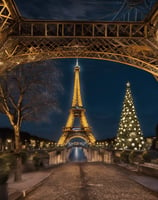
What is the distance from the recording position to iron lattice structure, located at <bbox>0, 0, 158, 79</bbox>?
19891 millimetres

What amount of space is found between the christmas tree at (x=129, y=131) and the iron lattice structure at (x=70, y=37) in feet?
56.4

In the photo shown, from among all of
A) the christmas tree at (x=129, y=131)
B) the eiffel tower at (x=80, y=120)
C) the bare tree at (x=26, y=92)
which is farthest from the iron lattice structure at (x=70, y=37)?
the eiffel tower at (x=80, y=120)

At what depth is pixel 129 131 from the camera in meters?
41.8

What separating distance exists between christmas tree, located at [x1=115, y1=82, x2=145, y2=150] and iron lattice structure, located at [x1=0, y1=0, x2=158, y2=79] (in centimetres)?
1719

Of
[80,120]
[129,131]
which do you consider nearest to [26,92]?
[129,131]

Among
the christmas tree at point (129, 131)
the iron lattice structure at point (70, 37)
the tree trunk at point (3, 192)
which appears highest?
the iron lattice structure at point (70, 37)

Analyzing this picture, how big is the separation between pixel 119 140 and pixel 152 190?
101ft

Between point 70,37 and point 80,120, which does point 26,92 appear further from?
point 80,120

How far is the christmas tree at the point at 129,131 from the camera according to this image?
1617 inches

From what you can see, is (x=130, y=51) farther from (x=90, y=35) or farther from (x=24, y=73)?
(x=24, y=73)

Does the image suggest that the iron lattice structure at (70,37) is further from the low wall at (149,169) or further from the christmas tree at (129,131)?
the christmas tree at (129,131)

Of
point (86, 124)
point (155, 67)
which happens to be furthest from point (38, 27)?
point (86, 124)

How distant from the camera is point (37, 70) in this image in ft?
87.0

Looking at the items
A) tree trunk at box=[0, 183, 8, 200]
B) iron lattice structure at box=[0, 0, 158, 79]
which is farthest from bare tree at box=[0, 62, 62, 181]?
tree trunk at box=[0, 183, 8, 200]
